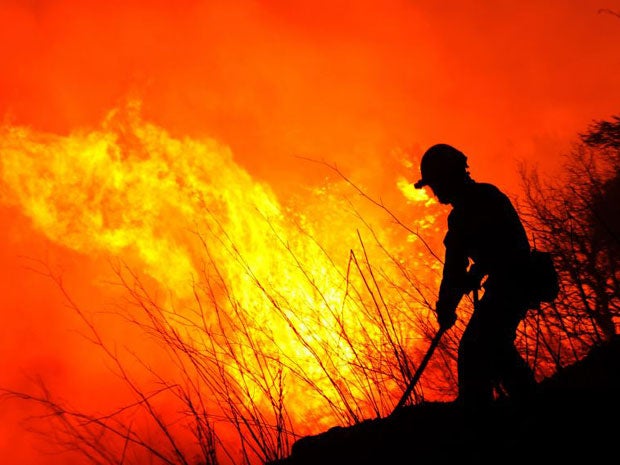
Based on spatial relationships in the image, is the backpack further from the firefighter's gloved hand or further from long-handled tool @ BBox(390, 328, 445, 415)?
long-handled tool @ BBox(390, 328, 445, 415)

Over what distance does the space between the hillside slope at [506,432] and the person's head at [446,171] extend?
1257 millimetres

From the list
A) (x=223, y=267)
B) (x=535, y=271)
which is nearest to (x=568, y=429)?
(x=535, y=271)

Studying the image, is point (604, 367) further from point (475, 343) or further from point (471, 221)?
point (471, 221)

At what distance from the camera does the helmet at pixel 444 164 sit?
301 cm

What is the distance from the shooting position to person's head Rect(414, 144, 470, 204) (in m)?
3.01

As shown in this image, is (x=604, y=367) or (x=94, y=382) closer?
(x=604, y=367)

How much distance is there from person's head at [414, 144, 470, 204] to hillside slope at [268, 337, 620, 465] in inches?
49.5

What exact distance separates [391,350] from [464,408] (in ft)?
3.74

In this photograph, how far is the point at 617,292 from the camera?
13.5 ft

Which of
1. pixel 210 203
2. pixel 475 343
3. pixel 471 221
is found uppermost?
pixel 210 203

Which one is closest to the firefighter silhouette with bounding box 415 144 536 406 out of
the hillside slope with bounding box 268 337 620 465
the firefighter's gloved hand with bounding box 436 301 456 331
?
the firefighter's gloved hand with bounding box 436 301 456 331

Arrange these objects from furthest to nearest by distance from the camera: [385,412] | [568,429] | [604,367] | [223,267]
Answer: [223,267] → [385,412] → [604,367] → [568,429]

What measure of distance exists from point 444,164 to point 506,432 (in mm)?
1531

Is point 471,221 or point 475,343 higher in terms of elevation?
point 471,221
